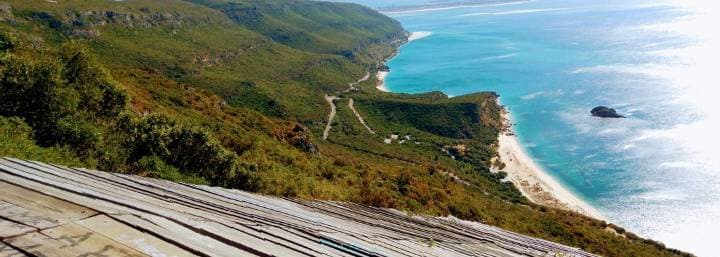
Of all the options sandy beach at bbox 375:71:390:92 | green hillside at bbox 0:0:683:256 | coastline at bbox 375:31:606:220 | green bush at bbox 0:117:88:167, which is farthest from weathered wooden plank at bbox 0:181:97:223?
sandy beach at bbox 375:71:390:92

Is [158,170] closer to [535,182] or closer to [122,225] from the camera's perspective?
[122,225]

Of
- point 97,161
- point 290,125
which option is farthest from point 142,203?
point 290,125

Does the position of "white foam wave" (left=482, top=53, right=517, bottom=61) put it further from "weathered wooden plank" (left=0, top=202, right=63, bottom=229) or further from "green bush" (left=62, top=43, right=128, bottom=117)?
"weathered wooden plank" (left=0, top=202, right=63, bottom=229)

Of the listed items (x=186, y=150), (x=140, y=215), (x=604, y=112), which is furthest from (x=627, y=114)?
(x=140, y=215)

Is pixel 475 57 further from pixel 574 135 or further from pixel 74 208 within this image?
pixel 74 208

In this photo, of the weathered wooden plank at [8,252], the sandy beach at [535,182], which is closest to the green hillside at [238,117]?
the sandy beach at [535,182]
